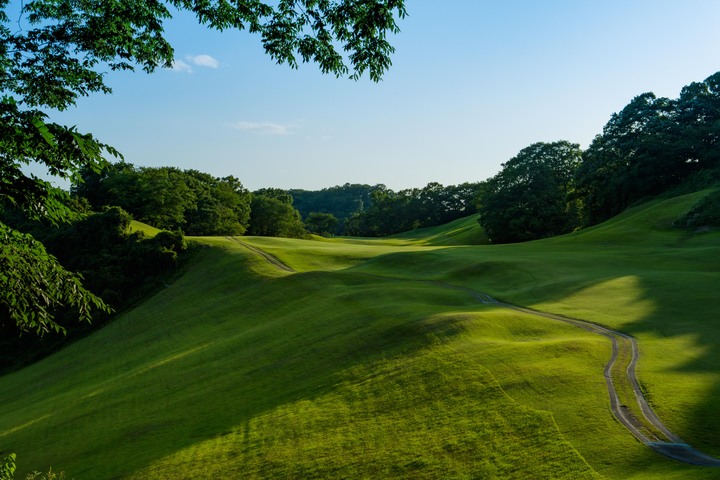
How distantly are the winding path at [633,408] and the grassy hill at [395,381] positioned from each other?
29 centimetres

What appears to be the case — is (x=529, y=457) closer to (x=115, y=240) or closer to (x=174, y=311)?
(x=174, y=311)

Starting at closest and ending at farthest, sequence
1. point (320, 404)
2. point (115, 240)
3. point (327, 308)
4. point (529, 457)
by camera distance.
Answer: point (529, 457)
point (320, 404)
point (327, 308)
point (115, 240)

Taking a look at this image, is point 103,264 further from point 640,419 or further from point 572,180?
point 572,180

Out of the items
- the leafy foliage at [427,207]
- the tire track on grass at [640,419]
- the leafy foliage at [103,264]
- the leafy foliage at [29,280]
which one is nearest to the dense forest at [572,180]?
the leafy foliage at [103,264]

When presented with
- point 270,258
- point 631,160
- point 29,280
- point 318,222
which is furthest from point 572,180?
point 29,280

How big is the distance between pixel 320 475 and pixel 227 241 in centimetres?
5711

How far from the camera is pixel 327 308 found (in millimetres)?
33906

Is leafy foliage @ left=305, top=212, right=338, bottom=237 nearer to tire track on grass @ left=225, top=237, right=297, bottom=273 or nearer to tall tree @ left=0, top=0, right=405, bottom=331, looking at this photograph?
tire track on grass @ left=225, top=237, right=297, bottom=273

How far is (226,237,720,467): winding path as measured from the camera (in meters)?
11.6

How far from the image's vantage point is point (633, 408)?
46.0 feet

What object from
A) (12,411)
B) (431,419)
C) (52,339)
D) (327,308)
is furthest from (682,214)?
(52,339)

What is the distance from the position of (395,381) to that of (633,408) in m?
8.05

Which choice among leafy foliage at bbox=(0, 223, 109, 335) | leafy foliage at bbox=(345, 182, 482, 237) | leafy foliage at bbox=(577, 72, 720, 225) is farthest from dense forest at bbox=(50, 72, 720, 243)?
leafy foliage at bbox=(0, 223, 109, 335)

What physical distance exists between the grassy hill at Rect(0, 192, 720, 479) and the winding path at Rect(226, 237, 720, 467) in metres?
0.29
